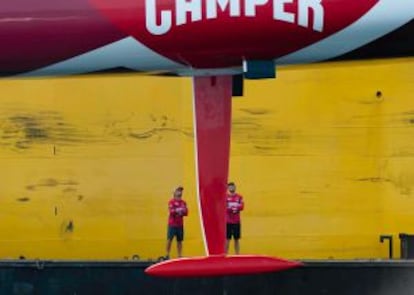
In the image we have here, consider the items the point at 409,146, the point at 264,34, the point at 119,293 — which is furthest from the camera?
the point at 409,146

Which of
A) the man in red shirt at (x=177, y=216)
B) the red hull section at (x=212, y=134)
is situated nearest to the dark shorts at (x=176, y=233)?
the man in red shirt at (x=177, y=216)

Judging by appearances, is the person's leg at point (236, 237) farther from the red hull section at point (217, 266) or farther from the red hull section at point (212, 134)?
the red hull section at point (212, 134)

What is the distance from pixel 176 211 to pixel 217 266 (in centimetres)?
723

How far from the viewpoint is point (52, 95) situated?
11992 mm

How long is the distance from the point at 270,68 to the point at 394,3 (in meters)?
0.62

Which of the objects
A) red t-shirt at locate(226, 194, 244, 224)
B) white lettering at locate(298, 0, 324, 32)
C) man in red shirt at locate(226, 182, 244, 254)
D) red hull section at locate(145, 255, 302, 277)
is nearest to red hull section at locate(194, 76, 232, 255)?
red hull section at locate(145, 255, 302, 277)

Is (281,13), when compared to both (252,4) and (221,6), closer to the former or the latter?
(252,4)

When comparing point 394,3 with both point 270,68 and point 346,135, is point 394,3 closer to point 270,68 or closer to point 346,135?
point 270,68

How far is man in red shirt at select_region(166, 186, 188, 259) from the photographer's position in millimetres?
11453

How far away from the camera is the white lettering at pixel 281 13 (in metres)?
3.73

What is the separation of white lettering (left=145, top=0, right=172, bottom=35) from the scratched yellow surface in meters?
7.62

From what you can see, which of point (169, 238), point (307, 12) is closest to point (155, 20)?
point (307, 12)

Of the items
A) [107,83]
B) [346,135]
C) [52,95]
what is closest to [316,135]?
[346,135]

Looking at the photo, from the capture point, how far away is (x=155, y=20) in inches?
149
